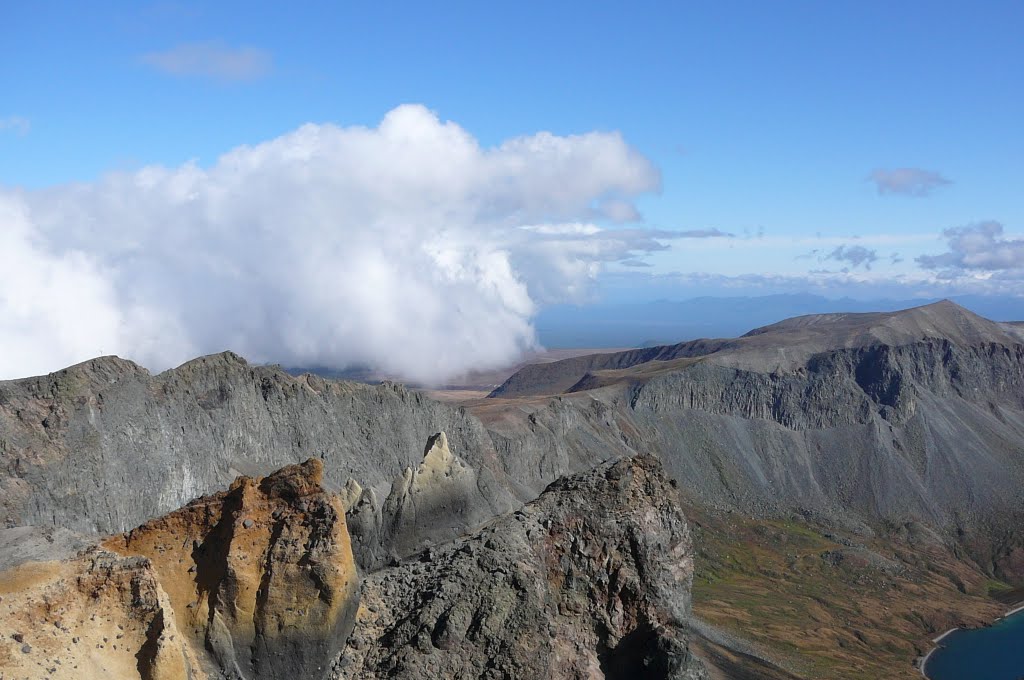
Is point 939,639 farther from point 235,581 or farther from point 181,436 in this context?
point 235,581

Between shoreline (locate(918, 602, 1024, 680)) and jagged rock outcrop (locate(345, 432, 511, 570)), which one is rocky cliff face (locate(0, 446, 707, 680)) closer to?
jagged rock outcrop (locate(345, 432, 511, 570))

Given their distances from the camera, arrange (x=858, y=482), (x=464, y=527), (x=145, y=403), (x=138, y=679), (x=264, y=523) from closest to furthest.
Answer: (x=138, y=679) → (x=264, y=523) → (x=464, y=527) → (x=145, y=403) → (x=858, y=482)

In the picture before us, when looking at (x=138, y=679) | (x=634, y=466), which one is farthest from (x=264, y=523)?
(x=634, y=466)

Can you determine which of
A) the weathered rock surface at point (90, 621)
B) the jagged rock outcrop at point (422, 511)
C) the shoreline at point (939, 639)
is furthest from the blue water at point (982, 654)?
the weathered rock surface at point (90, 621)

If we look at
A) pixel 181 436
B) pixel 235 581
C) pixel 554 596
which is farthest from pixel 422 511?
pixel 181 436

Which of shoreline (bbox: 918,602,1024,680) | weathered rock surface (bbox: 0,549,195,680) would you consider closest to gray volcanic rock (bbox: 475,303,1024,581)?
shoreline (bbox: 918,602,1024,680)

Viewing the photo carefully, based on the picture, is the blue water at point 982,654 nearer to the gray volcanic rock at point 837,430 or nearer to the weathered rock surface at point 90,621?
the gray volcanic rock at point 837,430

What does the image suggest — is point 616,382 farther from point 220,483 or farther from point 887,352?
point 220,483
